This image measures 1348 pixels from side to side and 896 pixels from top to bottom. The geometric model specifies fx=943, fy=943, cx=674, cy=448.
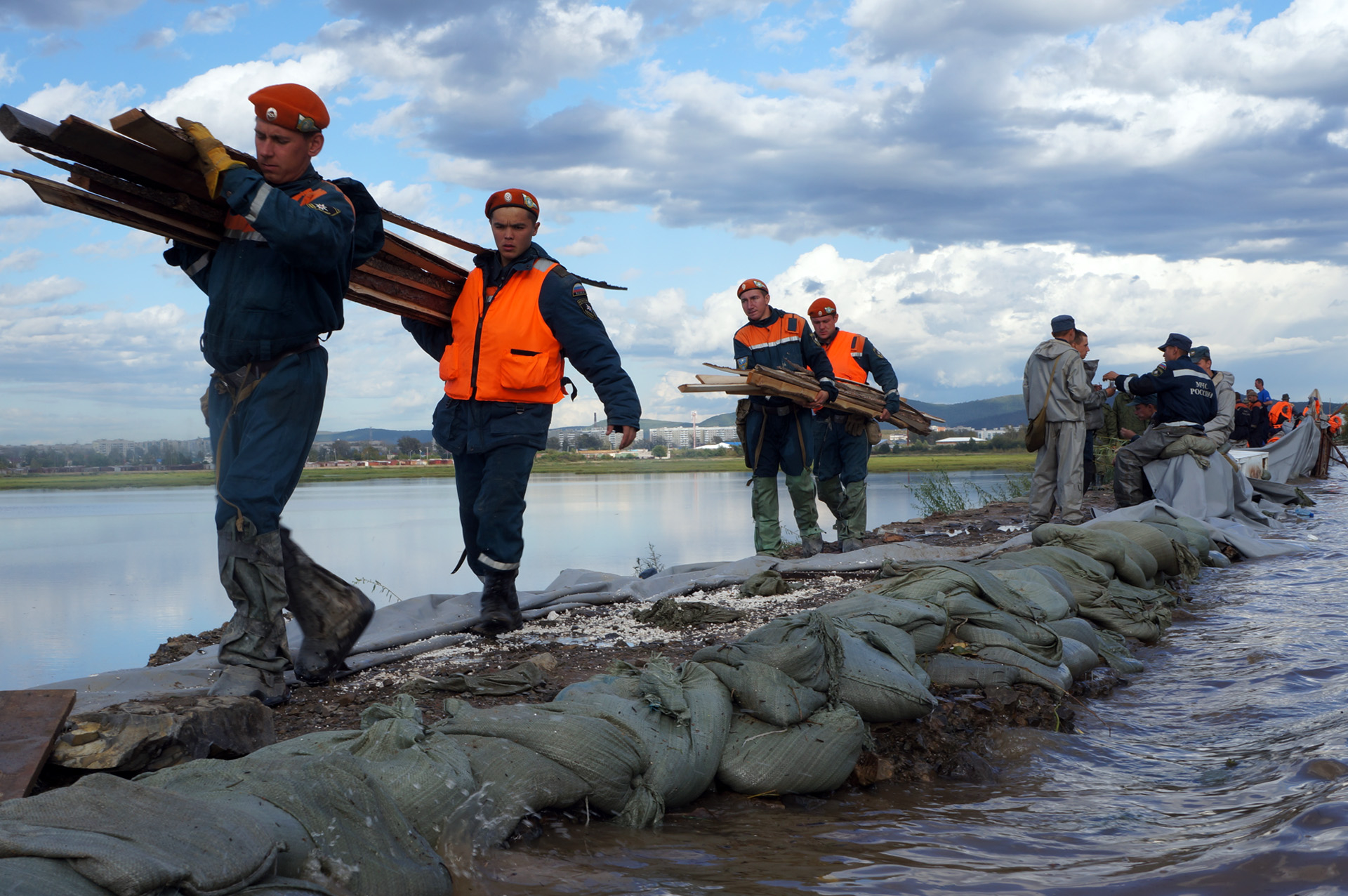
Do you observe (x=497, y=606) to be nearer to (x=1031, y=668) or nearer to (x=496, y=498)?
(x=496, y=498)

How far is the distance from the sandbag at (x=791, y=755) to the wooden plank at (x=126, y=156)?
2.23 meters

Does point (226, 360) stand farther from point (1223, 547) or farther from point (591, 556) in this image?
point (1223, 547)

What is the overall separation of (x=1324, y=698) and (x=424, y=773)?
106 inches

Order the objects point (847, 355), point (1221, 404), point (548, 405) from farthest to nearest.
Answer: point (1221, 404) < point (847, 355) < point (548, 405)

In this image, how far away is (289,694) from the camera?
2.85 meters

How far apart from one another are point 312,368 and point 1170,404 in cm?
775

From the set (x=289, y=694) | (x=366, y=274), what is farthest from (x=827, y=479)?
(x=289, y=694)

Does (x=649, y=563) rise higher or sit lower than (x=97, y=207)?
lower

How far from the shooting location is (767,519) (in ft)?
22.0

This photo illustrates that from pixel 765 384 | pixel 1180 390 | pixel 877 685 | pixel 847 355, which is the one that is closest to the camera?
pixel 877 685

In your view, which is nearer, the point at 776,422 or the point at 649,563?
the point at 776,422

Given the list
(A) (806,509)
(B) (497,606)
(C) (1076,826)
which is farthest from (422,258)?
(A) (806,509)

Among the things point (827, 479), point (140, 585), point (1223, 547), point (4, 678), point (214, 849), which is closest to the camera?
point (214, 849)

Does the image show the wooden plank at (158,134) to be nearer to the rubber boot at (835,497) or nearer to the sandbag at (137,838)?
the sandbag at (137,838)
